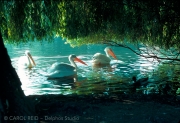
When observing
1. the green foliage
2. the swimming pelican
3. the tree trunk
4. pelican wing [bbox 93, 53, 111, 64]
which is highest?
the green foliage

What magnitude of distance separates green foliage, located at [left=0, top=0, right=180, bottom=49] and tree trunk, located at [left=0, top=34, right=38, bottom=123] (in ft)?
3.72

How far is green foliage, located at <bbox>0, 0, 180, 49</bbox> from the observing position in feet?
16.1

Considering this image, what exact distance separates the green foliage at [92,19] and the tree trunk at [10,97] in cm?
113

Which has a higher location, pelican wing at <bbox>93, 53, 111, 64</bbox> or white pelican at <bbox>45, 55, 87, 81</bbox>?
white pelican at <bbox>45, 55, 87, 81</bbox>

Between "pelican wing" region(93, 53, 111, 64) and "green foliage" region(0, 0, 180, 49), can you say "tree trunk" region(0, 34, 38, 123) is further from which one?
"pelican wing" region(93, 53, 111, 64)

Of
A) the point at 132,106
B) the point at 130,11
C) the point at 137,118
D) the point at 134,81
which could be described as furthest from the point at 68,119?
the point at 134,81

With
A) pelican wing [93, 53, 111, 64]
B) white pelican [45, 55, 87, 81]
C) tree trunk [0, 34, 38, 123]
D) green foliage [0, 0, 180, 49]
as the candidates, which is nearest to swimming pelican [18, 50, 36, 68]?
white pelican [45, 55, 87, 81]

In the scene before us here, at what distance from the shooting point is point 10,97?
4004mm

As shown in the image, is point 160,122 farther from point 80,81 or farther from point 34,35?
point 80,81

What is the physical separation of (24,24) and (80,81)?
7.50 metres

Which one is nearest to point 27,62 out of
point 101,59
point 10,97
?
point 101,59

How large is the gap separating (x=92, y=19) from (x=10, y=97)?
7.81 feet

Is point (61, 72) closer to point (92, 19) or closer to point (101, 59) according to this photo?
point (101, 59)

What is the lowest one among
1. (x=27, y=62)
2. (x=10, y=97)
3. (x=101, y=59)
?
(x=101, y=59)
